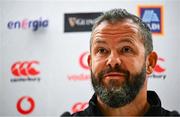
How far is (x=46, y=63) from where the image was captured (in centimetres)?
202

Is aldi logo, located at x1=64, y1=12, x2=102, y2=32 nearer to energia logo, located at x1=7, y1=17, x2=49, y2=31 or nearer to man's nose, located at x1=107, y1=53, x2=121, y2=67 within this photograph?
energia logo, located at x1=7, y1=17, x2=49, y2=31

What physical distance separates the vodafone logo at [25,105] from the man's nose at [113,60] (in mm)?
1348

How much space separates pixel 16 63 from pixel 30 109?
0.39m

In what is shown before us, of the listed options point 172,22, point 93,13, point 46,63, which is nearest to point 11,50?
point 46,63

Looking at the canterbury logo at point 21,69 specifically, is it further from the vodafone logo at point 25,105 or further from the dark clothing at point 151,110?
the dark clothing at point 151,110

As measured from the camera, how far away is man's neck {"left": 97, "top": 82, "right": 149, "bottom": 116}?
0.89m

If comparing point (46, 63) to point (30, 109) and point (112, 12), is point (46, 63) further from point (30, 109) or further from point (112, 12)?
point (112, 12)

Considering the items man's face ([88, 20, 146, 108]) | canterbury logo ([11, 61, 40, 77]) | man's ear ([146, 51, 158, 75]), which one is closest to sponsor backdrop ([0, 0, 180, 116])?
canterbury logo ([11, 61, 40, 77])

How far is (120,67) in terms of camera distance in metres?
0.82

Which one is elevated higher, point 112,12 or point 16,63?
point 112,12

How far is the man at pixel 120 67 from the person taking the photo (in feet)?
2.72

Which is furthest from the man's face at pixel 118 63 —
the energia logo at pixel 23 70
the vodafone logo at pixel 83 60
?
the energia logo at pixel 23 70

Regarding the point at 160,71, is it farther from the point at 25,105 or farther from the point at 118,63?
the point at 118,63

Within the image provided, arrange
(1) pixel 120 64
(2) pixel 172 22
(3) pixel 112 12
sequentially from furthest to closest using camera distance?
(2) pixel 172 22, (3) pixel 112 12, (1) pixel 120 64
